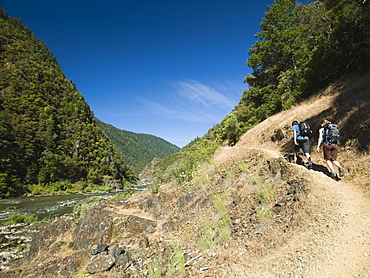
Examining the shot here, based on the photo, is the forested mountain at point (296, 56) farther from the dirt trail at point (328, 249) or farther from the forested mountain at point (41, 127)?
the forested mountain at point (41, 127)

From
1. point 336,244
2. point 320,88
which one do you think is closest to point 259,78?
point 320,88

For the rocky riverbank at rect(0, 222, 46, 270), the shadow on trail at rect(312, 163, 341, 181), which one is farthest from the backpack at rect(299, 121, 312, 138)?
the rocky riverbank at rect(0, 222, 46, 270)

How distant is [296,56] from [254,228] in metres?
22.5

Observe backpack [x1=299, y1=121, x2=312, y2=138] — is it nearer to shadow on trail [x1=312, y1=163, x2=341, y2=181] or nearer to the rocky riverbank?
shadow on trail [x1=312, y1=163, x2=341, y2=181]

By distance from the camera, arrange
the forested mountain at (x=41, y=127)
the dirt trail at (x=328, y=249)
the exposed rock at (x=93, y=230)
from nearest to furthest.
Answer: the dirt trail at (x=328, y=249) < the exposed rock at (x=93, y=230) < the forested mountain at (x=41, y=127)

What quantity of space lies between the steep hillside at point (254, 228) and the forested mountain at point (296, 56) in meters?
2.76

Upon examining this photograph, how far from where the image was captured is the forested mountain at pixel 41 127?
218 feet

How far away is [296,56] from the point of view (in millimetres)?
21734

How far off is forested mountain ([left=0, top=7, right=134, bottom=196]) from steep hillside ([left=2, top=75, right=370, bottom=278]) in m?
57.1

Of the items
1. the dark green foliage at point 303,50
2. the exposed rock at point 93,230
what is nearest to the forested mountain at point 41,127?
the exposed rock at point 93,230

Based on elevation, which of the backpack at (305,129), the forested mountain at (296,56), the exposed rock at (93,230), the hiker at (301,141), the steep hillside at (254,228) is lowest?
the exposed rock at (93,230)

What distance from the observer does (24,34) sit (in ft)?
449

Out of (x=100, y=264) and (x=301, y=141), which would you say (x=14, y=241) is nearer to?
(x=100, y=264)

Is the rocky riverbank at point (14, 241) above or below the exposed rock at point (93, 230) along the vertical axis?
below
